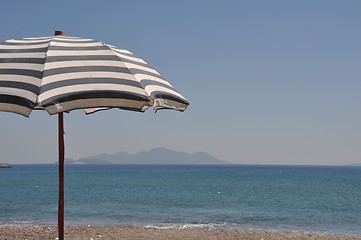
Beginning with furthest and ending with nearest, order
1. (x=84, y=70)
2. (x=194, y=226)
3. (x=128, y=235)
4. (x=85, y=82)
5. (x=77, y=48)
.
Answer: (x=194, y=226) < (x=128, y=235) < (x=77, y=48) < (x=84, y=70) < (x=85, y=82)

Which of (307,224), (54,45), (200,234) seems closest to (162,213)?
(307,224)

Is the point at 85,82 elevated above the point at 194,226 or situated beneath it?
elevated above

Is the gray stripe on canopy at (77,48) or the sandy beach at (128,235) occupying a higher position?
the gray stripe on canopy at (77,48)

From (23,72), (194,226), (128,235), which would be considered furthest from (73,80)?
(194,226)

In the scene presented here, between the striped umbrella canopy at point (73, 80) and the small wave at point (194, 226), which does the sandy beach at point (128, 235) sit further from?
the striped umbrella canopy at point (73, 80)

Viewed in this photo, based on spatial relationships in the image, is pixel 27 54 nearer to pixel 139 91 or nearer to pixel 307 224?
pixel 139 91

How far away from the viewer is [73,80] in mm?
3715

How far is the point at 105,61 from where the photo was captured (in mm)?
4113

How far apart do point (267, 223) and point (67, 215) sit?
11030mm

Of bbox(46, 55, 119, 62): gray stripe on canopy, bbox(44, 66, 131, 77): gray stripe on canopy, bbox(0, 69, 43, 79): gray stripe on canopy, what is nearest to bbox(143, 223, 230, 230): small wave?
bbox(46, 55, 119, 62): gray stripe on canopy

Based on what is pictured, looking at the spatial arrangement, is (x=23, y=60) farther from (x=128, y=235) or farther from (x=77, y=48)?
(x=128, y=235)

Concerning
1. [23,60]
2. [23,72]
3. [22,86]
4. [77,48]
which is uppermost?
[77,48]

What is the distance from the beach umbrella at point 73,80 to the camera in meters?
3.58

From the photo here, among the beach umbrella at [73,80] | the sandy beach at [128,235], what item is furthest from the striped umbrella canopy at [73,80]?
the sandy beach at [128,235]
